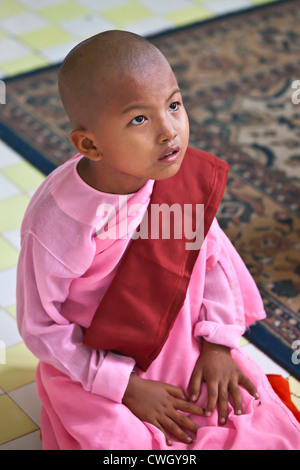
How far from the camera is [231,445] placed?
1.35 metres

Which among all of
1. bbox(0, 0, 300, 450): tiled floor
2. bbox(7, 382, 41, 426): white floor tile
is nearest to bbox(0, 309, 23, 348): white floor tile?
bbox(0, 0, 300, 450): tiled floor

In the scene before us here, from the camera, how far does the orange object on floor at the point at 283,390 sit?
1.52 metres

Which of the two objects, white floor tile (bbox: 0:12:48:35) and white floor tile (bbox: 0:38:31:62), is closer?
white floor tile (bbox: 0:38:31:62)

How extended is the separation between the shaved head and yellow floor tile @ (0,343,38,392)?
2.41ft

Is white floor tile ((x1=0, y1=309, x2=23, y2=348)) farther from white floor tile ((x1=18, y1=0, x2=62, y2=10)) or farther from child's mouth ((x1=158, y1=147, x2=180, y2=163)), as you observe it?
white floor tile ((x1=18, y1=0, x2=62, y2=10))

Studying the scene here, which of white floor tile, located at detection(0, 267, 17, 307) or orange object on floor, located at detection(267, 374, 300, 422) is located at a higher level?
orange object on floor, located at detection(267, 374, 300, 422)

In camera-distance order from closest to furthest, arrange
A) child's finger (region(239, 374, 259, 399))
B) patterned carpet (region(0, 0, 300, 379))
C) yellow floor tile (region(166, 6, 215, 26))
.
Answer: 1. child's finger (region(239, 374, 259, 399))
2. patterned carpet (region(0, 0, 300, 379))
3. yellow floor tile (region(166, 6, 215, 26))

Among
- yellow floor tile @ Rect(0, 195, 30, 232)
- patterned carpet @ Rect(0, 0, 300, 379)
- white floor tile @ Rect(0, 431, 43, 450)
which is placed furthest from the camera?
yellow floor tile @ Rect(0, 195, 30, 232)

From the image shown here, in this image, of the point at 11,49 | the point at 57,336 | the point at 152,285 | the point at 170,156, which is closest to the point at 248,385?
the point at 152,285

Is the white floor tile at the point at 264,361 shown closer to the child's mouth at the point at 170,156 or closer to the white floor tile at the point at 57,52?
the child's mouth at the point at 170,156

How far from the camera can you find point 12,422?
166 centimetres

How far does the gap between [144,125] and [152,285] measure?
0.31 meters

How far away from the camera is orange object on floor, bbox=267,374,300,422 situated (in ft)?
4.98

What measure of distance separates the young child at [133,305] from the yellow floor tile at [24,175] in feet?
3.27
